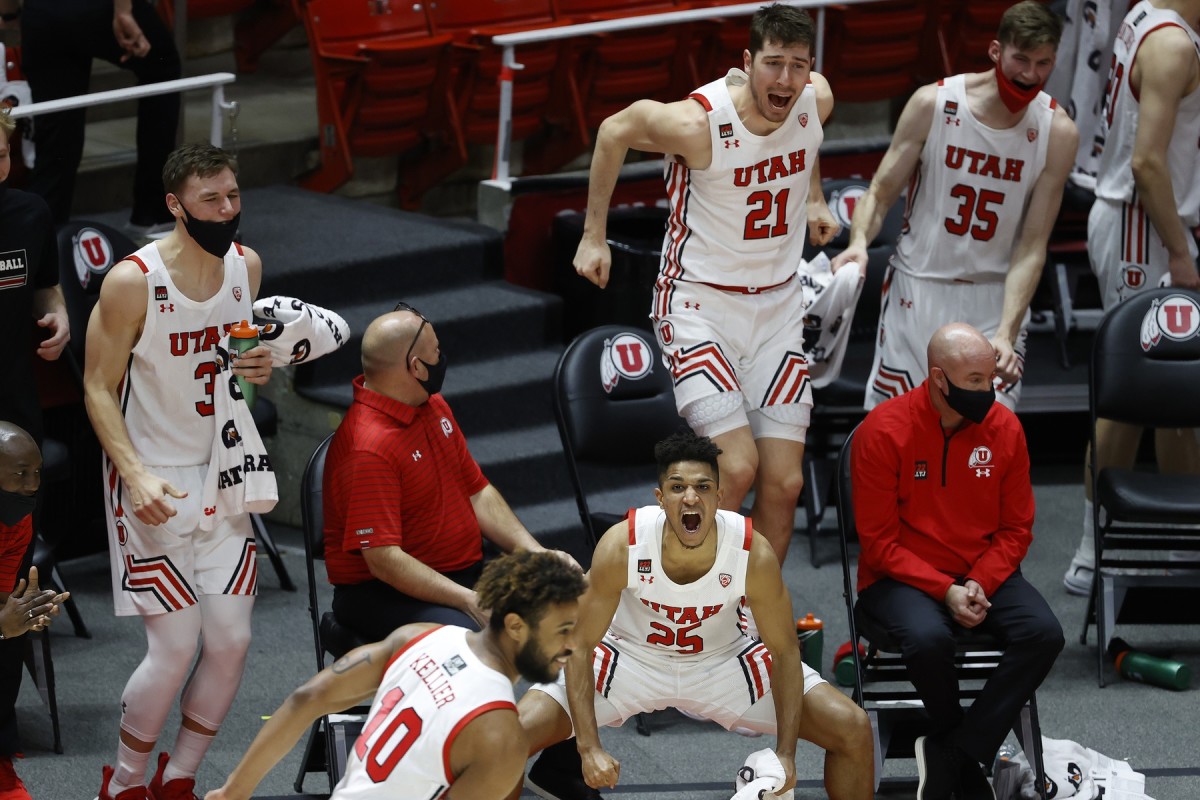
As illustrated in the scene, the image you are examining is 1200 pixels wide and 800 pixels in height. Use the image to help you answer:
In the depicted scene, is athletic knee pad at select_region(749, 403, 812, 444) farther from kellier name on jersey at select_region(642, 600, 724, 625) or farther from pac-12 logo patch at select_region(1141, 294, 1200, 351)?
pac-12 logo patch at select_region(1141, 294, 1200, 351)

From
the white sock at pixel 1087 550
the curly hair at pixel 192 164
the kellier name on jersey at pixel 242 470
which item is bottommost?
the white sock at pixel 1087 550

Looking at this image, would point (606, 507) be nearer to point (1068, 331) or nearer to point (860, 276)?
point (860, 276)

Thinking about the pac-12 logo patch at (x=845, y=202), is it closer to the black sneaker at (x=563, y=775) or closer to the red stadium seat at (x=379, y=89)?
the red stadium seat at (x=379, y=89)

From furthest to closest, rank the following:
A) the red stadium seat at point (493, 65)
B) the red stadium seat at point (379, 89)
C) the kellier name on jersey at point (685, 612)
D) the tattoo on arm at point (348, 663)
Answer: the red stadium seat at point (493, 65), the red stadium seat at point (379, 89), the kellier name on jersey at point (685, 612), the tattoo on arm at point (348, 663)

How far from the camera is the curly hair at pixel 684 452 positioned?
4.77 metres

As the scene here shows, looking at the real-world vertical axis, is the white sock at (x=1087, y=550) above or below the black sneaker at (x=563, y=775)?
below

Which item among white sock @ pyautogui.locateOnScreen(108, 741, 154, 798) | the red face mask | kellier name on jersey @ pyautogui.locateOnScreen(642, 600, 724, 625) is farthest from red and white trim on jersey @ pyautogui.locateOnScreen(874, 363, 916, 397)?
white sock @ pyautogui.locateOnScreen(108, 741, 154, 798)

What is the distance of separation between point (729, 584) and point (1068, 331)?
12.6 feet

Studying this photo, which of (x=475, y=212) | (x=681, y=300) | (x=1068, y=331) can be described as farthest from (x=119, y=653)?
(x=1068, y=331)

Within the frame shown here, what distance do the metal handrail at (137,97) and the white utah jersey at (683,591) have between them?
2866 mm

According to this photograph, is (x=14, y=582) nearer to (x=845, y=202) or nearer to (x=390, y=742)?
(x=390, y=742)

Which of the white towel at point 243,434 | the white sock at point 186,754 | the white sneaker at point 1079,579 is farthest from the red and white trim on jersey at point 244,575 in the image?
the white sneaker at point 1079,579

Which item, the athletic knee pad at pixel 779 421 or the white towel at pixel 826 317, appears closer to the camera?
the athletic knee pad at pixel 779 421

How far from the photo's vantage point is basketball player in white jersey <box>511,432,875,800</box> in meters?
4.78
